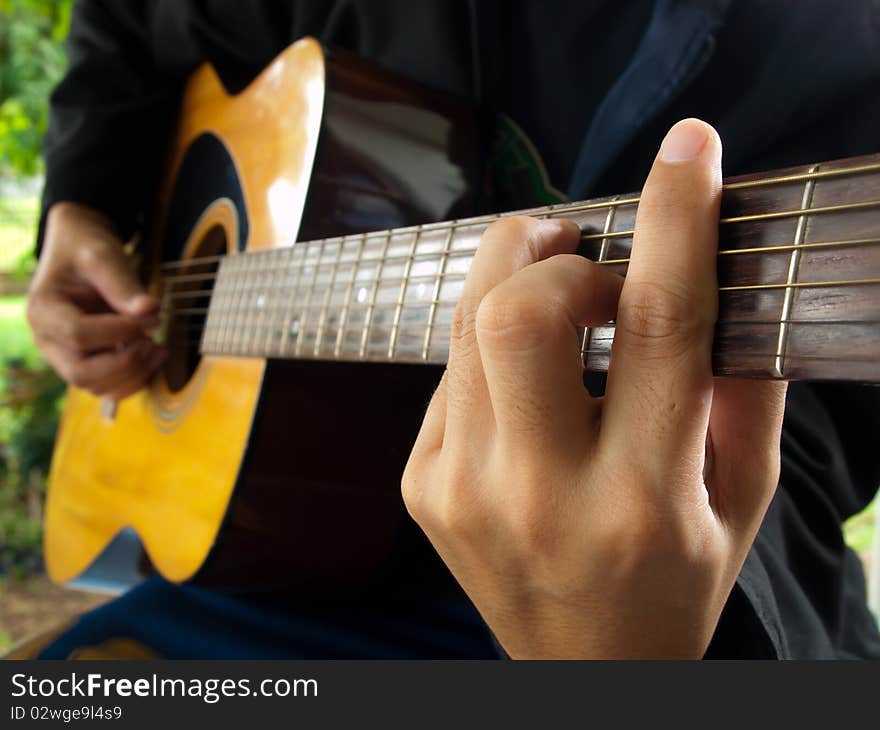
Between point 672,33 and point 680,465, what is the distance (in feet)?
1.24

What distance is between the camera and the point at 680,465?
369 mm

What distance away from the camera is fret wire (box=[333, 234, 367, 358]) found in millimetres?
589

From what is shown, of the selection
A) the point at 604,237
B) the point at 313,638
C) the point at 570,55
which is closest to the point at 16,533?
the point at 313,638

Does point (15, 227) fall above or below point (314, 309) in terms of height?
above

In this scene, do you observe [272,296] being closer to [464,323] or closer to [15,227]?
[464,323]

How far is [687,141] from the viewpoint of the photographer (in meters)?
0.36

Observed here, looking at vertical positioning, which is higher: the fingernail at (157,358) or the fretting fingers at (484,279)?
the fingernail at (157,358)

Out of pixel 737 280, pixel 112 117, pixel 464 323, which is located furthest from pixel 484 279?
pixel 112 117

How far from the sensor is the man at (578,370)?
14.6 inches

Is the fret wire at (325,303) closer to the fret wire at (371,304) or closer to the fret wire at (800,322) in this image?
the fret wire at (371,304)

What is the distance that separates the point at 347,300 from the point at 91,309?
69 centimetres

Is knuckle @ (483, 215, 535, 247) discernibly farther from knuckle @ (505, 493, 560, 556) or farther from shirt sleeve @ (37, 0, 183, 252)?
shirt sleeve @ (37, 0, 183, 252)

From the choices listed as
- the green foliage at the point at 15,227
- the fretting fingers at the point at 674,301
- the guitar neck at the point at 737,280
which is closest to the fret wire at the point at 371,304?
the guitar neck at the point at 737,280

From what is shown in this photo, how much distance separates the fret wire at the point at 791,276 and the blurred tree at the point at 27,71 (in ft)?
6.74
